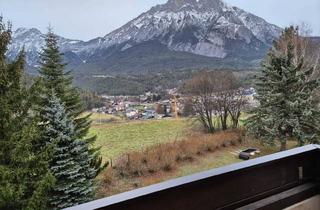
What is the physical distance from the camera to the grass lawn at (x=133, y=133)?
5.41 metres

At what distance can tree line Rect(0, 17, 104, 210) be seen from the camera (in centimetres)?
371

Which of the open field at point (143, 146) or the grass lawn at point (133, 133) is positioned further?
the grass lawn at point (133, 133)

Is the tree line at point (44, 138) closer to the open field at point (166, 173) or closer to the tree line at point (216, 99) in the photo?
the open field at point (166, 173)

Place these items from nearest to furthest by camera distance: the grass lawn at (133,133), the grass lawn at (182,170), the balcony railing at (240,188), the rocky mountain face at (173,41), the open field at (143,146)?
the balcony railing at (240,188) < the rocky mountain face at (173,41) < the grass lawn at (182,170) < the open field at (143,146) < the grass lawn at (133,133)

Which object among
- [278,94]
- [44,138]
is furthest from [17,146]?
[278,94]

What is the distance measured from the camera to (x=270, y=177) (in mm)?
1104

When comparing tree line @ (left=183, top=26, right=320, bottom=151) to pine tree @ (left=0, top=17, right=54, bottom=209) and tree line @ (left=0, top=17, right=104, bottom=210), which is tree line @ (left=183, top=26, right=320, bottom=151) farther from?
pine tree @ (left=0, top=17, right=54, bottom=209)

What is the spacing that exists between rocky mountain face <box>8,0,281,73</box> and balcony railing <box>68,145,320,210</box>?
382 cm

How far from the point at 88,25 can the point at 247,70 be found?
364 cm

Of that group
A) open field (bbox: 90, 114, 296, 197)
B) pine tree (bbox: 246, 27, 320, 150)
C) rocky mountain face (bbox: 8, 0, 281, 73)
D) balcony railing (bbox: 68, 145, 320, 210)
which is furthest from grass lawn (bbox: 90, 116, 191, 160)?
balcony railing (bbox: 68, 145, 320, 210)

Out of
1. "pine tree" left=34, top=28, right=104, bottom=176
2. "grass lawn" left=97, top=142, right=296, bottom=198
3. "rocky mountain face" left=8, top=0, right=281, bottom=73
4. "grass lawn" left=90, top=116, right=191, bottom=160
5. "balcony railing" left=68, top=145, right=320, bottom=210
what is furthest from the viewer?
"grass lawn" left=90, top=116, right=191, bottom=160

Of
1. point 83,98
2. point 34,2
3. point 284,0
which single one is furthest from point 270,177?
point 284,0

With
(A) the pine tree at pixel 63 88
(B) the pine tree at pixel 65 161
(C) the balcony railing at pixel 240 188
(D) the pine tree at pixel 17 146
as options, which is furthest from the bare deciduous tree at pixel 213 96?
(C) the balcony railing at pixel 240 188

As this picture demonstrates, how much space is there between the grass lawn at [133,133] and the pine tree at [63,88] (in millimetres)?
260
